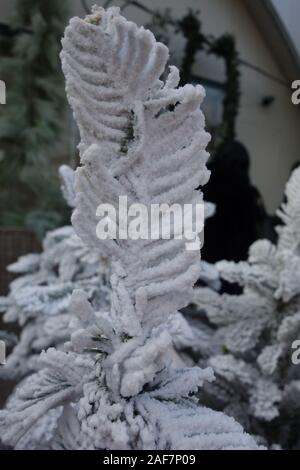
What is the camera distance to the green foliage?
1.98 m

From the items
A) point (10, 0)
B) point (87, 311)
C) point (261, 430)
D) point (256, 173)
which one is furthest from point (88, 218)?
point (10, 0)

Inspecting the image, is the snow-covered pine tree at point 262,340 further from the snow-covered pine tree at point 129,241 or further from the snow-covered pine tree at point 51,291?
the snow-covered pine tree at point 129,241

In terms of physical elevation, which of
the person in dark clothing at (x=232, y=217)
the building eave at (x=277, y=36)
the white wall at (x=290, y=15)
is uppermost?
the building eave at (x=277, y=36)

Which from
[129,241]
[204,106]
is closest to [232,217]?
[204,106]

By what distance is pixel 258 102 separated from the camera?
1.88 meters

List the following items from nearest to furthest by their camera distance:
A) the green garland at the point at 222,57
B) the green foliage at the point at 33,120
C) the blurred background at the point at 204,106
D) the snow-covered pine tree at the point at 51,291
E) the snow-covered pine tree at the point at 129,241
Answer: the snow-covered pine tree at the point at 129,241
the snow-covered pine tree at the point at 51,291
the blurred background at the point at 204,106
the green garland at the point at 222,57
the green foliage at the point at 33,120

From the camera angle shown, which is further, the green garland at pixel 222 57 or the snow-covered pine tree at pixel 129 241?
the green garland at pixel 222 57

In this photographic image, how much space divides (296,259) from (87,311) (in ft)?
2.03

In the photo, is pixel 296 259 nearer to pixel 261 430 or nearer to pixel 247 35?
pixel 261 430

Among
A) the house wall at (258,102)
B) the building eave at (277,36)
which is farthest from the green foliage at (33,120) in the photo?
the building eave at (277,36)

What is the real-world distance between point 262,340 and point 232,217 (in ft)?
1.93

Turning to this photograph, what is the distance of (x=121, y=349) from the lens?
0.56 metres

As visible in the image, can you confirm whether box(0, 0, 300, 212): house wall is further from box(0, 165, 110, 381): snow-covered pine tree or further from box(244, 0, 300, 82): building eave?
box(0, 165, 110, 381): snow-covered pine tree

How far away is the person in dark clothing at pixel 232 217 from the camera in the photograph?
1734 mm
